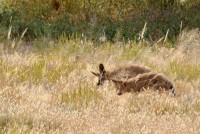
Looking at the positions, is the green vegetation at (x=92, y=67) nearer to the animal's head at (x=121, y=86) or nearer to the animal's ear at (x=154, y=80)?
the animal's head at (x=121, y=86)

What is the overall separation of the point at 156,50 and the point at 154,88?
4357 millimetres

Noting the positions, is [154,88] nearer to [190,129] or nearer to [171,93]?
[171,93]

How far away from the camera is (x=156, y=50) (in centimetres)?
1140

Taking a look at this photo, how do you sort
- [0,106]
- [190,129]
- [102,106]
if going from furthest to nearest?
[102,106], [0,106], [190,129]

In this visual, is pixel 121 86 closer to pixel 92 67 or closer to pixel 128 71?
pixel 128 71

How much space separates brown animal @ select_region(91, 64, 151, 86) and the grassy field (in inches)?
5.4

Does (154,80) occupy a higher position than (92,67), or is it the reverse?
(154,80)

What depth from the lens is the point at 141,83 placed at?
23.5 feet

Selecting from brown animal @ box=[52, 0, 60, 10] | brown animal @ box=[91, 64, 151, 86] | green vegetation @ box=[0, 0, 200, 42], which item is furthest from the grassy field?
brown animal @ box=[52, 0, 60, 10]

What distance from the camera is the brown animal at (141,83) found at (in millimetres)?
7109

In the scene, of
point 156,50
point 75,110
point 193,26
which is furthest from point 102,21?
point 75,110

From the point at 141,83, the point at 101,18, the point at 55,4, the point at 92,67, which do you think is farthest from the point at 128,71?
the point at 55,4

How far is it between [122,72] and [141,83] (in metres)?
0.64

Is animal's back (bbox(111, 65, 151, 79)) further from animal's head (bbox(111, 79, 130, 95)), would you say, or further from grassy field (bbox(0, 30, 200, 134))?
animal's head (bbox(111, 79, 130, 95))
